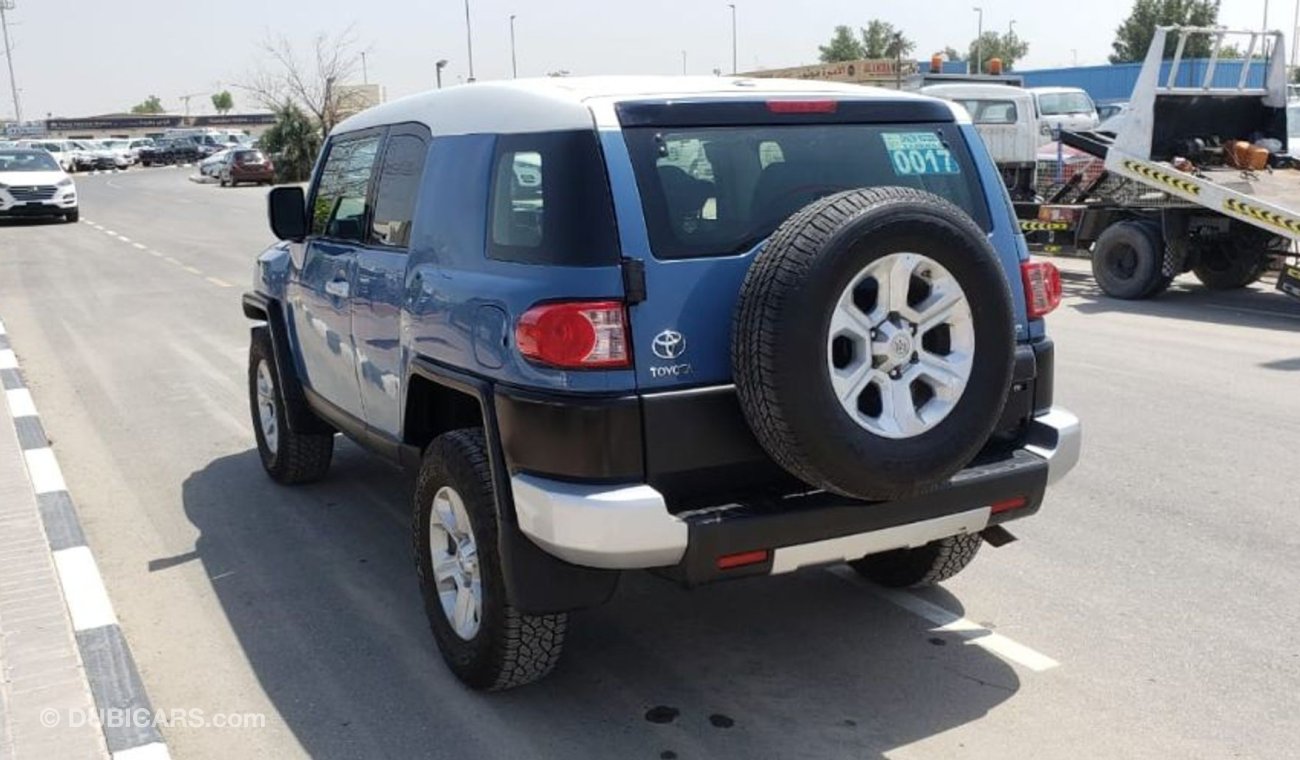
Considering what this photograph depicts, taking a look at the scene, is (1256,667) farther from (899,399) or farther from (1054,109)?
(1054,109)

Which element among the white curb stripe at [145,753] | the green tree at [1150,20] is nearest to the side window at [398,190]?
the white curb stripe at [145,753]

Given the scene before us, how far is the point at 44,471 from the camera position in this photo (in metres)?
6.59

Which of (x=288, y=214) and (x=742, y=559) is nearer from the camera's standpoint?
(x=742, y=559)

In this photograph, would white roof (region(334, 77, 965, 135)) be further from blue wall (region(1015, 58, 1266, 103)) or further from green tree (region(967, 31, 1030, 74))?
green tree (region(967, 31, 1030, 74))

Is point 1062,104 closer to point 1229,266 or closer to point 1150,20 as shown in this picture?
point 1229,266

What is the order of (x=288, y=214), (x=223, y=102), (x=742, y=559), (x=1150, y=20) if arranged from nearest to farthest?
(x=742, y=559), (x=288, y=214), (x=1150, y=20), (x=223, y=102)

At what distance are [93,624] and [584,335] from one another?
2430mm

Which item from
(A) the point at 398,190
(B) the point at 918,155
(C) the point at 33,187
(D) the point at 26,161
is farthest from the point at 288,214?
(D) the point at 26,161

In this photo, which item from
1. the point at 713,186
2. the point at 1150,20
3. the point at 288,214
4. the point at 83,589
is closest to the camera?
the point at 713,186

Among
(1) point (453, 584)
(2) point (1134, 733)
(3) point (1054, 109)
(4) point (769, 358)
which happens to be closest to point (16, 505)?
(1) point (453, 584)

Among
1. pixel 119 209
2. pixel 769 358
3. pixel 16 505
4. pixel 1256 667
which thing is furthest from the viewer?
pixel 119 209

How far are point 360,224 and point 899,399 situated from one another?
8.25 feet

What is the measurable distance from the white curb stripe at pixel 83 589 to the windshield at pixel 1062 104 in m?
24.4

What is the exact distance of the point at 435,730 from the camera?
12.1 ft
